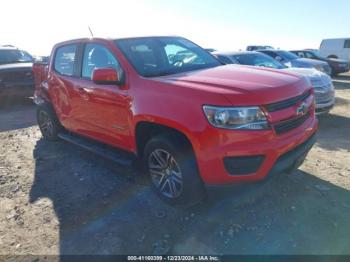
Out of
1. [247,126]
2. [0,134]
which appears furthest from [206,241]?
[0,134]

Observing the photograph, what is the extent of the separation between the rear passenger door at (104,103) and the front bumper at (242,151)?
4.01 feet

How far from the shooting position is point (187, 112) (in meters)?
3.22

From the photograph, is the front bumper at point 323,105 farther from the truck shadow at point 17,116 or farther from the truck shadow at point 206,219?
the truck shadow at point 17,116

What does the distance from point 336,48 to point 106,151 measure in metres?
22.4

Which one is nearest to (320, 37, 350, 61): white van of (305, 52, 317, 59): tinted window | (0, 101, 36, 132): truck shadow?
(305, 52, 317, 59): tinted window

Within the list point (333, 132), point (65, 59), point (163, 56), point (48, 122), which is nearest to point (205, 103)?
point (163, 56)

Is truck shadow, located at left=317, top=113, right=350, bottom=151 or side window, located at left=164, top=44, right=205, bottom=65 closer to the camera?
side window, located at left=164, top=44, right=205, bottom=65

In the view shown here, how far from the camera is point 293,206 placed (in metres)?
→ 3.72

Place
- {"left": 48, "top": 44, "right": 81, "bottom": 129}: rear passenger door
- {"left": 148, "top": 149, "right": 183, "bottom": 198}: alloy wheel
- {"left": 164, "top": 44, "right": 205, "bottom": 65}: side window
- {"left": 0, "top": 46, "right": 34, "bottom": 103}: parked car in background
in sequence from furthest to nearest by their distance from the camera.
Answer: {"left": 0, "top": 46, "right": 34, "bottom": 103}: parked car in background → {"left": 48, "top": 44, "right": 81, "bottom": 129}: rear passenger door → {"left": 164, "top": 44, "right": 205, "bottom": 65}: side window → {"left": 148, "top": 149, "right": 183, "bottom": 198}: alloy wheel

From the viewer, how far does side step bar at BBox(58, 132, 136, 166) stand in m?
4.31

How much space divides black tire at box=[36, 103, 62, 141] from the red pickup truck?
1.29m

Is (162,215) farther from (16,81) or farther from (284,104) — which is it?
(16,81)

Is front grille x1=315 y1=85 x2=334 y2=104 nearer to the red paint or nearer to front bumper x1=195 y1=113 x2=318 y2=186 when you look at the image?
the red paint

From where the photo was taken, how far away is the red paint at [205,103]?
3080 millimetres
